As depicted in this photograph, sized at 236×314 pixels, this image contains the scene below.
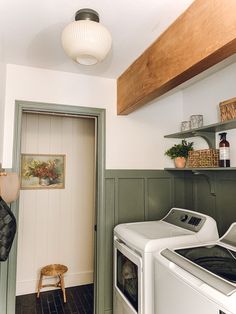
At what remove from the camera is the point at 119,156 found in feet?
7.81

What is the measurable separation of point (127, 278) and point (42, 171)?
171 centimetres

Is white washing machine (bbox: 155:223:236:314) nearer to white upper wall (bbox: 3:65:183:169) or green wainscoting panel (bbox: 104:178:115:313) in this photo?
green wainscoting panel (bbox: 104:178:115:313)

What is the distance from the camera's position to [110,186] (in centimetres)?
233

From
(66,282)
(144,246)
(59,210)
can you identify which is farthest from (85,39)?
(66,282)

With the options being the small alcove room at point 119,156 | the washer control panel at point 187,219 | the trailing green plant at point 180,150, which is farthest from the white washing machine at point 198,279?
the trailing green plant at point 180,150

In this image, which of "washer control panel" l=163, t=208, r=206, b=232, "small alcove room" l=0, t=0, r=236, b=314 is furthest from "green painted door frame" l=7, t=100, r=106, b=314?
"washer control panel" l=163, t=208, r=206, b=232

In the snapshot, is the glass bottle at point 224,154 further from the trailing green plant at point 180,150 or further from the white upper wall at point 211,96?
the trailing green plant at point 180,150

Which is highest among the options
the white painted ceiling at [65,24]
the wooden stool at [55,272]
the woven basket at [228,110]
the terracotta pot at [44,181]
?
the white painted ceiling at [65,24]

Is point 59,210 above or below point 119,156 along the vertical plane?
below

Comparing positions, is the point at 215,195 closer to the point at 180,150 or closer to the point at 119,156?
the point at 180,150

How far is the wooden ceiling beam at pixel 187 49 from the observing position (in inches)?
42.9

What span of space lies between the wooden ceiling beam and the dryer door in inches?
47.4

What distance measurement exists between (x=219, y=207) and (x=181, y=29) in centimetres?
151

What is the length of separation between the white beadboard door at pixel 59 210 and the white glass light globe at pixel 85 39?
1974mm
